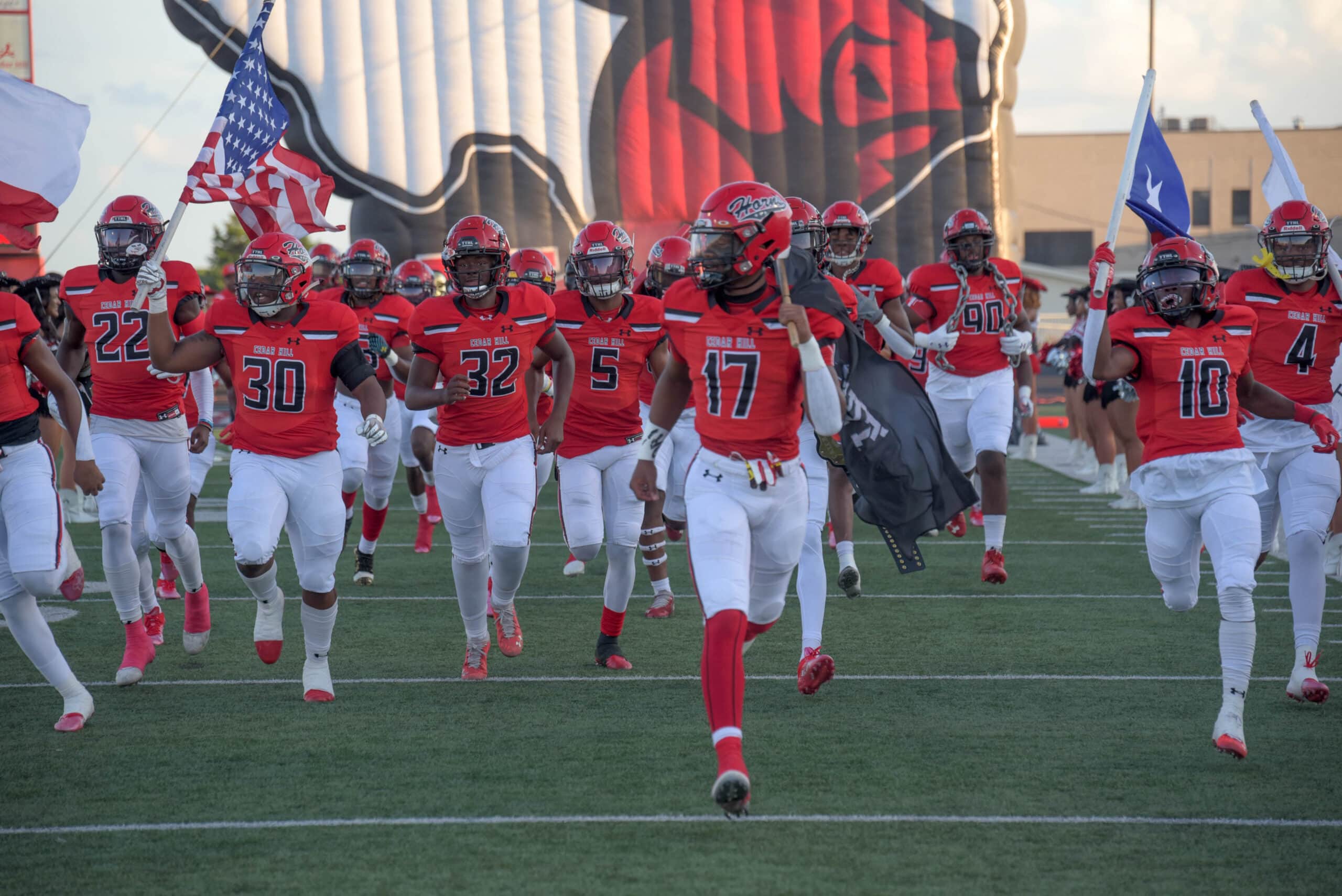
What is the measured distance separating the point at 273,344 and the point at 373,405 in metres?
0.49

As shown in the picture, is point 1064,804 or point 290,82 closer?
point 1064,804

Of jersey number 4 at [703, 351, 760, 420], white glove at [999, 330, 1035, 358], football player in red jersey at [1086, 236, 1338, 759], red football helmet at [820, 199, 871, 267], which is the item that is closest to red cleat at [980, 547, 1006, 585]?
white glove at [999, 330, 1035, 358]

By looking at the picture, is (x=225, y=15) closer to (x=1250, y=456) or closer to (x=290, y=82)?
(x=290, y=82)

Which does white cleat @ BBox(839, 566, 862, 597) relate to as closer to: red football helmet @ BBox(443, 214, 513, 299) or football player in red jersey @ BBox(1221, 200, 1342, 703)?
football player in red jersey @ BBox(1221, 200, 1342, 703)

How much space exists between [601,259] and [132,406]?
7.80 feet

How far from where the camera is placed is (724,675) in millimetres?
4602

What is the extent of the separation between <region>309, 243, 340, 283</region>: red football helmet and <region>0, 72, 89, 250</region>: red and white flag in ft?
14.7

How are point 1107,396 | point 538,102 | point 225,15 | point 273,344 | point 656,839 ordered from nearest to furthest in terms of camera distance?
point 656,839
point 273,344
point 1107,396
point 225,15
point 538,102

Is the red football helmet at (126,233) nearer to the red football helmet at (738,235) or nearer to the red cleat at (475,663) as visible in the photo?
the red cleat at (475,663)

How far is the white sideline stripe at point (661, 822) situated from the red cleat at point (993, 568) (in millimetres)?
3986

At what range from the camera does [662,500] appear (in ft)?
30.3

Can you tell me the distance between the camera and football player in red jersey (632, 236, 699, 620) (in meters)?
8.47

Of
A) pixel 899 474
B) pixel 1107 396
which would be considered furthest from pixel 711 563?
pixel 1107 396

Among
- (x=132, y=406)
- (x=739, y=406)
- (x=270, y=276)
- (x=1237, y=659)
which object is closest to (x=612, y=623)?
(x=270, y=276)
